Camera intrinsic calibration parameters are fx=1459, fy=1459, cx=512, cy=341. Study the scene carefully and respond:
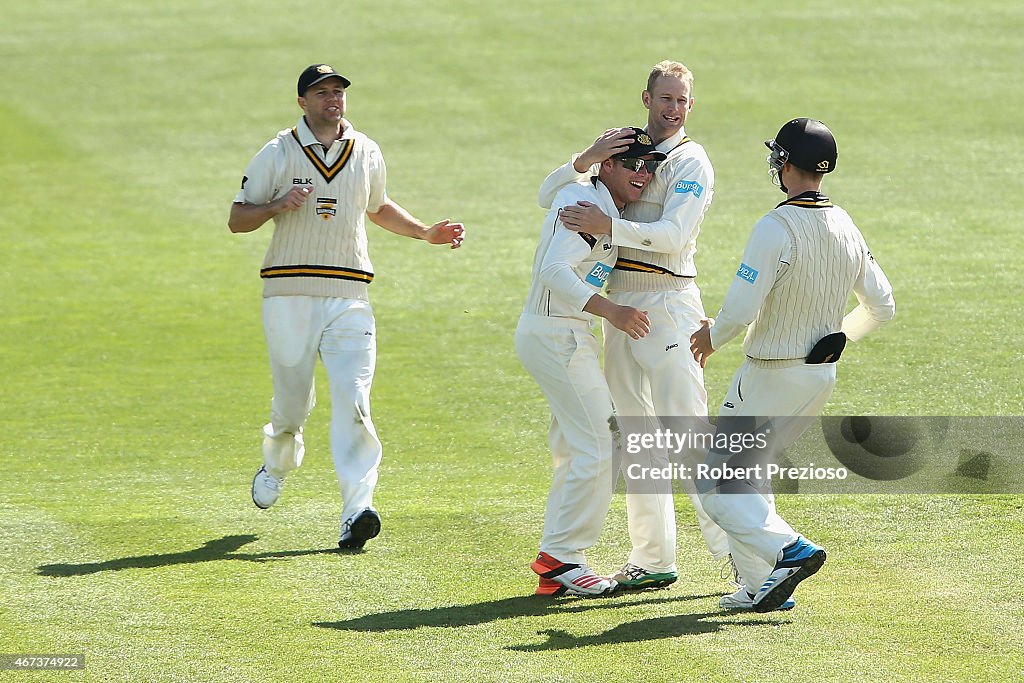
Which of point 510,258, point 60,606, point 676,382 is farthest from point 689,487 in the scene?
point 510,258

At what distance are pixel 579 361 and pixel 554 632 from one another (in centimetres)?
126

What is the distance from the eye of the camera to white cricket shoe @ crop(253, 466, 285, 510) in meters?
7.95

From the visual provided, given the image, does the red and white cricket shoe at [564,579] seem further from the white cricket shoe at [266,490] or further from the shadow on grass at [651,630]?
the white cricket shoe at [266,490]

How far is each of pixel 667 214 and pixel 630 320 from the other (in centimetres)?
62

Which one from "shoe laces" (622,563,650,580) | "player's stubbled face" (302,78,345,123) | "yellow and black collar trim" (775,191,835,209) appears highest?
"player's stubbled face" (302,78,345,123)

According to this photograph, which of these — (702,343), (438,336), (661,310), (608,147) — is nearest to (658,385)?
(661,310)

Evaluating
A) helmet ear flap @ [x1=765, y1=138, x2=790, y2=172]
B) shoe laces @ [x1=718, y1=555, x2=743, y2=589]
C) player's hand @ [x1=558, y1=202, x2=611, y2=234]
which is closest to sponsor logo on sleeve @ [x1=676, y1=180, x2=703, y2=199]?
player's hand @ [x1=558, y1=202, x2=611, y2=234]

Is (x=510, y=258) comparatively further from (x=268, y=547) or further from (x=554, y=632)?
(x=554, y=632)

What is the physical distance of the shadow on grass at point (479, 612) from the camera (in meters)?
6.04

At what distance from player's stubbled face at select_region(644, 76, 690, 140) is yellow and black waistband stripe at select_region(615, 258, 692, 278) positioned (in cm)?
61

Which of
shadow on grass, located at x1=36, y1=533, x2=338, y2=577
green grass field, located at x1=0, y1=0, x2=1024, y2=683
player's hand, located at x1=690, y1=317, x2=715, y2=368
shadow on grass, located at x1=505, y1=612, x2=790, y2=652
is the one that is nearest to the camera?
shadow on grass, located at x1=505, y1=612, x2=790, y2=652

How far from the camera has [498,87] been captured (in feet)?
72.0

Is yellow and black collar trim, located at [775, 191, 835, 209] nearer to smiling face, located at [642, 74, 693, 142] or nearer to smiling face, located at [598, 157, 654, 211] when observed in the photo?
smiling face, located at [598, 157, 654, 211]

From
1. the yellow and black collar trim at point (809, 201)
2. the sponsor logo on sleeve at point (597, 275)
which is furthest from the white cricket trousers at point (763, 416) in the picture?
the sponsor logo on sleeve at point (597, 275)
